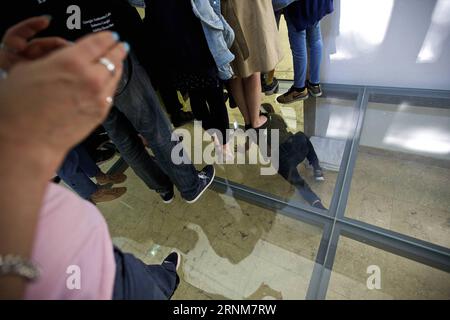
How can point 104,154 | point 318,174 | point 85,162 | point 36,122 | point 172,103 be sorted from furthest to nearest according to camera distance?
point 172,103
point 104,154
point 318,174
point 85,162
point 36,122

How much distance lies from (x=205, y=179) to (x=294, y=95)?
→ 3.42ft

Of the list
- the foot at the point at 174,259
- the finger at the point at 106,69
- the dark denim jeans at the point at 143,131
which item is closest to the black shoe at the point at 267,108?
the dark denim jeans at the point at 143,131

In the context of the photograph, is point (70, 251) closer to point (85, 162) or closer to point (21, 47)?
point (21, 47)

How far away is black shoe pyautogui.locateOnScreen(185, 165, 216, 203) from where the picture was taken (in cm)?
161

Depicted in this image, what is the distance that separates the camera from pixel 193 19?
1064 mm

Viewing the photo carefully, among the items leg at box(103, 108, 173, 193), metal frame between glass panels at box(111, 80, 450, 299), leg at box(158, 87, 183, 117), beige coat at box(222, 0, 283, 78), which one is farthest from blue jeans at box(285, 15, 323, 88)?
leg at box(103, 108, 173, 193)

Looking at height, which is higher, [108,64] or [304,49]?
[108,64]

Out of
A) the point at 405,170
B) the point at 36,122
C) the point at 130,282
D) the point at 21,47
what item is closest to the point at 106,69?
the point at 36,122

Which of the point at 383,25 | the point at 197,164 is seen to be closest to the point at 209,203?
the point at 197,164

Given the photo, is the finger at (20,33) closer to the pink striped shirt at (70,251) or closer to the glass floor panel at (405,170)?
the pink striped shirt at (70,251)

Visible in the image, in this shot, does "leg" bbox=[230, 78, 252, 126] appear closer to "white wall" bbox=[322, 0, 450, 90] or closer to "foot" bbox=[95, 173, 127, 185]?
"white wall" bbox=[322, 0, 450, 90]

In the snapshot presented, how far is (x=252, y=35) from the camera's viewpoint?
1.36 meters

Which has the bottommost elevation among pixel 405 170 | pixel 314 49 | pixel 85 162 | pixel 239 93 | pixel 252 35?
pixel 405 170

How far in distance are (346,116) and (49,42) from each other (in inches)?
75.2
